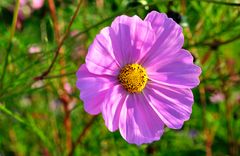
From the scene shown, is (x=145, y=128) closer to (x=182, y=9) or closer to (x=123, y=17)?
(x=123, y=17)

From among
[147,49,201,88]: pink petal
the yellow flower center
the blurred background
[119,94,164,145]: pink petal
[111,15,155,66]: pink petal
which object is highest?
[111,15,155,66]: pink petal

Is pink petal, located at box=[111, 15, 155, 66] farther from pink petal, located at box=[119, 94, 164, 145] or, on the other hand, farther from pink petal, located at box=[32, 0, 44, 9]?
pink petal, located at box=[32, 0, 44, 9]

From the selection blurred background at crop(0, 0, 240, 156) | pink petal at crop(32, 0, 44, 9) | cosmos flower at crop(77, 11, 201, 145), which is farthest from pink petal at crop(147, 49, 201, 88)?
pink petal at crop(32, 0, 44, 9)

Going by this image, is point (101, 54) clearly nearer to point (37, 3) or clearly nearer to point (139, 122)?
point (139, 122)

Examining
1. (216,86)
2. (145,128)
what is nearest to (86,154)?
(216,86)

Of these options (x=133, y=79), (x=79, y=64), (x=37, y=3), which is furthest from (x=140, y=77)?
(x=37, y=3)

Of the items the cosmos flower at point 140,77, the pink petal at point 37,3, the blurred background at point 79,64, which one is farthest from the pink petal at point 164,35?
the pink petal at point 37,3

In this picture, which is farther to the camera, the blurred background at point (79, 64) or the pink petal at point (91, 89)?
the blurred background at point (79, 64)

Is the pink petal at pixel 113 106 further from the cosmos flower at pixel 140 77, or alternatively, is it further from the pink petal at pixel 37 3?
the pink petal at pixel 37 3
